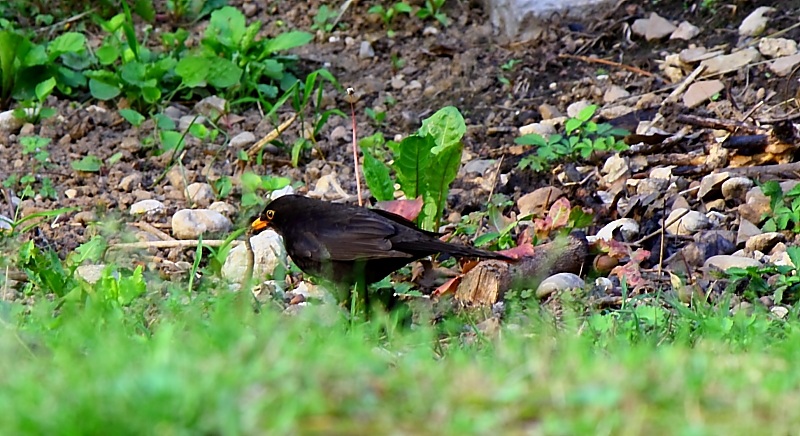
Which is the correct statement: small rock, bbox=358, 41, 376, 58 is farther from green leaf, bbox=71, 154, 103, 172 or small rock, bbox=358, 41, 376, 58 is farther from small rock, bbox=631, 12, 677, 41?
green leaf, bbox=71, 154, 103, 172

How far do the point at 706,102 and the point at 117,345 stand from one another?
561 cm

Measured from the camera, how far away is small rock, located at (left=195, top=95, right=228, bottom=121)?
832 cm

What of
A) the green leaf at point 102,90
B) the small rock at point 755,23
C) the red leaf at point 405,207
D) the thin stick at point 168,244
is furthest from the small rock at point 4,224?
the small rock at point 755,23

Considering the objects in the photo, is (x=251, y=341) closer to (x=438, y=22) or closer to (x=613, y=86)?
(x=613, y=86)

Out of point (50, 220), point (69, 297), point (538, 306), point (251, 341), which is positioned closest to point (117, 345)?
point (251, 341)

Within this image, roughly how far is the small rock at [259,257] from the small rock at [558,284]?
60.9 inches

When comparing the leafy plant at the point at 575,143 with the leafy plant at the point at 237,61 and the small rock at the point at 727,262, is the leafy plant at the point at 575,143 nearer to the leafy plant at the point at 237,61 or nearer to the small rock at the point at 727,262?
the small rock at the point at 727,262

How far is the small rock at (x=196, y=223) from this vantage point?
676 centimetres

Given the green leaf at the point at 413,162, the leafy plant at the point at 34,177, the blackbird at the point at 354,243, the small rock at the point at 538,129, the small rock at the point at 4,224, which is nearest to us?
the blackbird at the point at 354,243

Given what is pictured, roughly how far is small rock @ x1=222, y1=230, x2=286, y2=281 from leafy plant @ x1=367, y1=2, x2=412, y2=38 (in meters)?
3.30

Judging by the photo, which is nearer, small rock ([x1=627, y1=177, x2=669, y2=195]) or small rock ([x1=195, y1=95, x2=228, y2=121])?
small rock ([x1=627, y1=177, x2=669, y2=195])

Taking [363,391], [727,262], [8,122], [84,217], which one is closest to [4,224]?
[84,217]

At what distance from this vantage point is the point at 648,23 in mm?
8766

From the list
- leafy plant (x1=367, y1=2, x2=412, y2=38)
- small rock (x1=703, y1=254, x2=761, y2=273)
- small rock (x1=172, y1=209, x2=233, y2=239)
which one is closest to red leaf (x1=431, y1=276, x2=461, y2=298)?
small rock (x1=703, y1=254, x2=761, y2=273)
